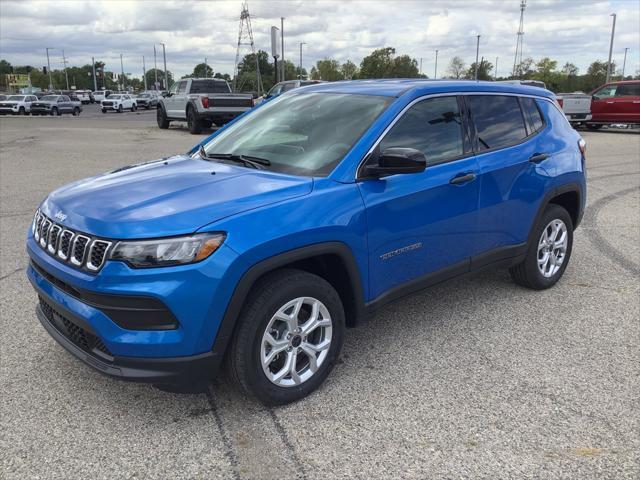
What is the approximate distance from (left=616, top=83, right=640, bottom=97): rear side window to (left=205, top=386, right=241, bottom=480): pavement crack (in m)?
22.6

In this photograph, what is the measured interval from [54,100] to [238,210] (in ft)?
151

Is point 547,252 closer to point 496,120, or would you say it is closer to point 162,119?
point 496,120

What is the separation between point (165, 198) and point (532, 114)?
3.23m

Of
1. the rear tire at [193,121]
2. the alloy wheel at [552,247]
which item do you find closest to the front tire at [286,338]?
the alloy wheel at [552,247]

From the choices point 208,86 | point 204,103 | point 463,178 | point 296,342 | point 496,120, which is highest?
point 208,86

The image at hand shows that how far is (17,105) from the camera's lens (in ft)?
→ 142

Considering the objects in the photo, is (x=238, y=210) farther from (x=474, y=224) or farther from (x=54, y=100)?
(x=54, y=100)

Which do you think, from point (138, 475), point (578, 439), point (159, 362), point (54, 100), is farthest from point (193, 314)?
point (54, 100)

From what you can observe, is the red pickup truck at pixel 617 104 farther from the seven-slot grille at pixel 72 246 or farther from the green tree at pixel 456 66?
the green tree at pixel 456 66

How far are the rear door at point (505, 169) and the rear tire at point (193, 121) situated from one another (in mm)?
16477

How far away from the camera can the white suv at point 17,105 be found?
4316cm

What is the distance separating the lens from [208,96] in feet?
63.0

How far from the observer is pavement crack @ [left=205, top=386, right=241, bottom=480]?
2670 millimetres

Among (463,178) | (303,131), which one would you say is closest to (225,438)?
(303,131)
